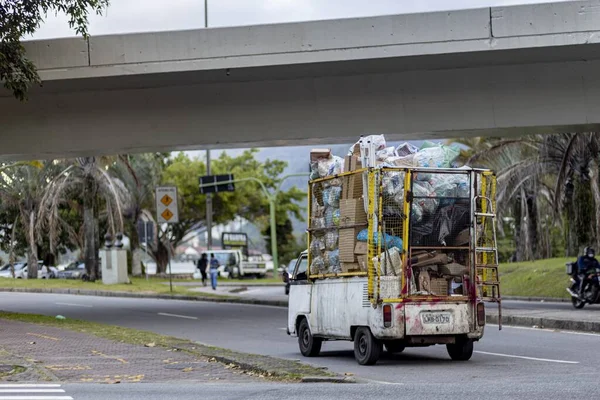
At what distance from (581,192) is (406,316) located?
18.8m

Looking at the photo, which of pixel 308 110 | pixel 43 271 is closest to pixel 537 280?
pixel 308 110

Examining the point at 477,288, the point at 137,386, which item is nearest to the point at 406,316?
the point at 477,288

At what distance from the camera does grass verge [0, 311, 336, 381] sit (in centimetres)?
1205

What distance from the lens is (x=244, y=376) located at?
40.1 ft

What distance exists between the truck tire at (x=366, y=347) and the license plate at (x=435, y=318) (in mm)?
713

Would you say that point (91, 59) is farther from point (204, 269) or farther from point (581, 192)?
point (204, 269)

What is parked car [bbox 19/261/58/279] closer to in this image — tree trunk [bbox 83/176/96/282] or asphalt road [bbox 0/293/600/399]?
tree trunk [bbox 83/176/96/282]

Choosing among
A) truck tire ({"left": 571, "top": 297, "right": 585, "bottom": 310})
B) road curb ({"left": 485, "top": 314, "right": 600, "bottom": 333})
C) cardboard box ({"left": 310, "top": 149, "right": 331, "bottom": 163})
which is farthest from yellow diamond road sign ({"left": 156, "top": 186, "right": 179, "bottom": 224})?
cardboard box ({"left": 310, "top": 149, "right": 331, "bottom": 163})

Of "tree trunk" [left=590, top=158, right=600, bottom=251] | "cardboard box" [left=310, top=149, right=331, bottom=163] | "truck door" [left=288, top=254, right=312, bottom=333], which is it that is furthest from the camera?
"tree trunk" [left=590, top=158, right=600, bottom=251]

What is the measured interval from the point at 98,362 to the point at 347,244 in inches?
149

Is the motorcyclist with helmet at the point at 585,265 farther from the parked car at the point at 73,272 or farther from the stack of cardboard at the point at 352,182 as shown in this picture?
the parked car at the point at 73,272

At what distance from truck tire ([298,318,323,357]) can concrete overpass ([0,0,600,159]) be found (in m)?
8.33

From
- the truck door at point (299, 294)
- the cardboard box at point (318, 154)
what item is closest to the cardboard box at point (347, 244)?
the truck door at point (299, 294)

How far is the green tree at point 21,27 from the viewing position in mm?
21656
